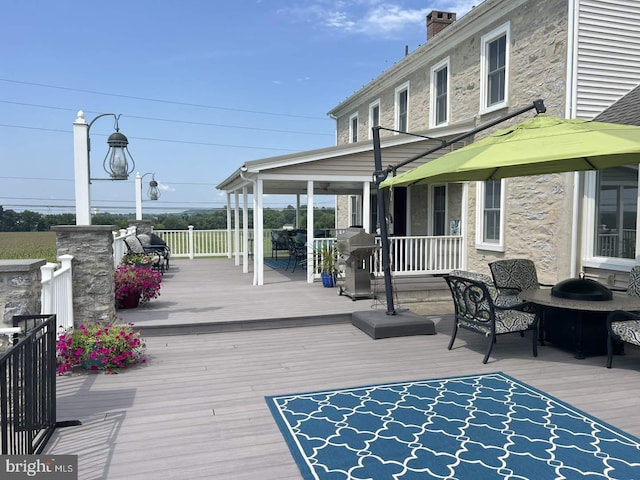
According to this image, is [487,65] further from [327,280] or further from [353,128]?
[353,128]

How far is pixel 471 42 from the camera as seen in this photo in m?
9.12

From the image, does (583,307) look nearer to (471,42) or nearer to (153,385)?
(153,385)

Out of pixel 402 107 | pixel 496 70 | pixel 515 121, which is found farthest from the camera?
pixel 402 107

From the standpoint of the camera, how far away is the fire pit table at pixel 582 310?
15.7 feet

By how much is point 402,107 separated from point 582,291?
839cm

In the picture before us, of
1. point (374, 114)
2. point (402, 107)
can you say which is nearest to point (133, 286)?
point (402, 107)

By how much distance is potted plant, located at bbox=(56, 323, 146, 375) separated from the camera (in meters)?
4.42

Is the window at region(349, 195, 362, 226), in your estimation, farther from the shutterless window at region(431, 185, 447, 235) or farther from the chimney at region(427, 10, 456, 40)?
the chimney at region(427, 10, 456, 40)

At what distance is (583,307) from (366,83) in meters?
10.8

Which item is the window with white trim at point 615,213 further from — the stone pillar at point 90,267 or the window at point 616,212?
the stone pillar at point 90,267

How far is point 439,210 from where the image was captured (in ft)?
35.5

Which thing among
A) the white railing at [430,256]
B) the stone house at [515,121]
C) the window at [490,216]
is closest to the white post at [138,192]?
the stone house at [515,121]

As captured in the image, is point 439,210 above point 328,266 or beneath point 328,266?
above

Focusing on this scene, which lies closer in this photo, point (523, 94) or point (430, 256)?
point (523, 94)
